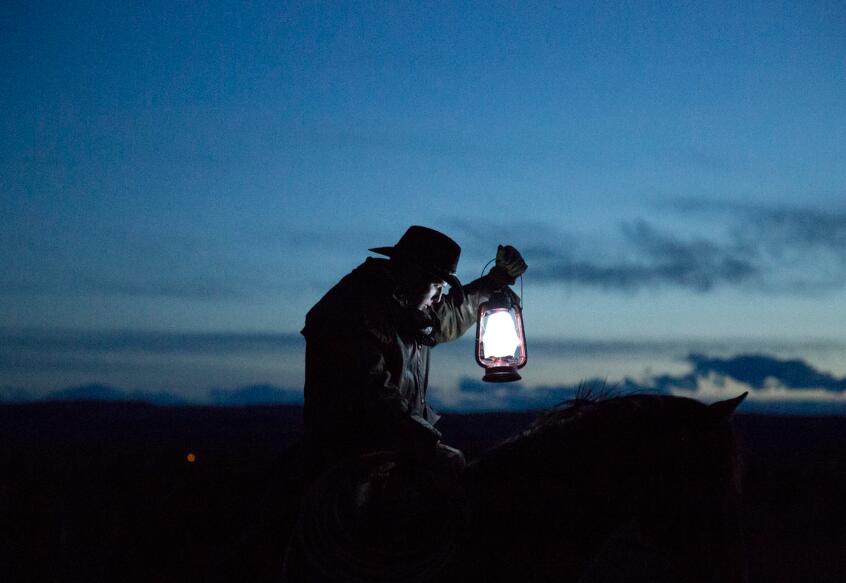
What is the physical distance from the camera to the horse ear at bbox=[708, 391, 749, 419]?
2.34m

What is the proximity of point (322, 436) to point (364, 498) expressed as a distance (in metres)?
0.38

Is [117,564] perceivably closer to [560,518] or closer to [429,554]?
[429,554]

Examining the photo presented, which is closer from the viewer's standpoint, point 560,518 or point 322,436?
point 560,518

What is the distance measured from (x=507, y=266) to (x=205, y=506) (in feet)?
6.62

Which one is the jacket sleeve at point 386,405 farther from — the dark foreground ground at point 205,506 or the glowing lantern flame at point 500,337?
the glowing lantern flame at point 500,337

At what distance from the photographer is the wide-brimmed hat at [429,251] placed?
12.1 feet

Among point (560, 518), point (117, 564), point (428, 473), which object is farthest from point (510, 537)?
point (117, 564)

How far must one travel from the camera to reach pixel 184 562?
3.23 meters

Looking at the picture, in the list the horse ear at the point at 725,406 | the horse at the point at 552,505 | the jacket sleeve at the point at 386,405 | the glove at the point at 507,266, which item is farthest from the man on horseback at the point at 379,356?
the horse ear at the point at 725,406

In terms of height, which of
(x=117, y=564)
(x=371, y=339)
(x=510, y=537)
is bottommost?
(x=117, y=564)

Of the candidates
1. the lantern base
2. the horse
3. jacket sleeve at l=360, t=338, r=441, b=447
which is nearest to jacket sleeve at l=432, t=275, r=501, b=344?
the lantern base

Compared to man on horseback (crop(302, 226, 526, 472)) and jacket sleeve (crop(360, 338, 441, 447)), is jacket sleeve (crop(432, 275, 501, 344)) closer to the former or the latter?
man on horseback (crop(302, 226, 526, 472))

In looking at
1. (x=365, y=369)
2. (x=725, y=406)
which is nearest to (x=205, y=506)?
(x=365, y=369)

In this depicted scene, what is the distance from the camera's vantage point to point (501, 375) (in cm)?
389
